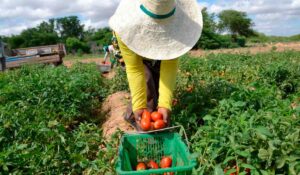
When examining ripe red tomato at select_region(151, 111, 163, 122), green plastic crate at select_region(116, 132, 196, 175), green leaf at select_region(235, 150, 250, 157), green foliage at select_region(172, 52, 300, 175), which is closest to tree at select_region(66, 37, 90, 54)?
green foliage at select_region(172, 52, 300, 175)

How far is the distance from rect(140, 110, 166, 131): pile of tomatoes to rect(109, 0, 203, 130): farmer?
9 cm

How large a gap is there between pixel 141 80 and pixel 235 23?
55.2 meters

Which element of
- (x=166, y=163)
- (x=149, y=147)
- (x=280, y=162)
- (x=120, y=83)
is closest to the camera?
(x=280, y=162)

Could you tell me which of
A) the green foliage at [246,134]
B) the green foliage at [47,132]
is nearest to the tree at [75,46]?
the green foliage at [47,132]

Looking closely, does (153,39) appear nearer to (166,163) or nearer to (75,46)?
(166,163)

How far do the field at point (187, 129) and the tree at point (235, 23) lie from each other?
170ft

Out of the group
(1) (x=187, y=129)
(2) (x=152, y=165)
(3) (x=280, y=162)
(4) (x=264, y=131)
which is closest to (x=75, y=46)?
(1) (x=187, y=129)

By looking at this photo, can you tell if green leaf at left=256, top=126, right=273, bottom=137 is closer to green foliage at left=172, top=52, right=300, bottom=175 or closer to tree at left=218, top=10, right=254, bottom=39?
green foliage at left=172, top=52, right=300, bottom=175

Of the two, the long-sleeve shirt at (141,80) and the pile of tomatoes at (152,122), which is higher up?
the long-sleeve shirt at (141,80)

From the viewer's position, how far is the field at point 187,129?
2002 millimetres

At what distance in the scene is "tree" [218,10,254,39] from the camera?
181 feet

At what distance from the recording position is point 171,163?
8.27 ft

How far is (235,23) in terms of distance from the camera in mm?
55344

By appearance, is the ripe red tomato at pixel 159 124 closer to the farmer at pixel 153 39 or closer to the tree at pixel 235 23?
the farmer at pixel 153 39
